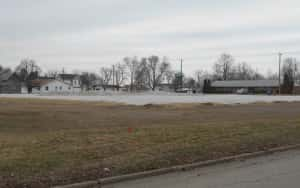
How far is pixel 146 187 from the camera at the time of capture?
6.19m

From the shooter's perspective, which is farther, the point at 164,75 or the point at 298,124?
the point at 164,75

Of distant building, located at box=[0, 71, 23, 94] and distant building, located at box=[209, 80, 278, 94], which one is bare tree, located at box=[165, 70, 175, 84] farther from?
distant building, located at box=[0, 71, 23, 94]

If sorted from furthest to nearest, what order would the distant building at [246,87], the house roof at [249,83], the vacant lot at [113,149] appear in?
1. the house roof at [249,83]
2. the distant building at [246,87]
3. the vacant lot at [113,149]

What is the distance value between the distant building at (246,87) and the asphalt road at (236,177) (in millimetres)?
90469

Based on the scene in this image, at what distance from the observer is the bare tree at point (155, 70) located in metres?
142

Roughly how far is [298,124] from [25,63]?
130467 mm

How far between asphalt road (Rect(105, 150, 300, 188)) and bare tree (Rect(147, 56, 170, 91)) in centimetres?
13249

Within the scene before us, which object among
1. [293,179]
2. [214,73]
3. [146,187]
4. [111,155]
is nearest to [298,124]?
[293,179]

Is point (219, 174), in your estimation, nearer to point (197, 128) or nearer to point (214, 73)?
point (197, 128)

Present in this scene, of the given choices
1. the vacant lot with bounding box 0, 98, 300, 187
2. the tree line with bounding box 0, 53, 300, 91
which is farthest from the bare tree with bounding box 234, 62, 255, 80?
the vacant lot with bounding box 0, 98, 300, 187

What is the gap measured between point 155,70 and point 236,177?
13677cm

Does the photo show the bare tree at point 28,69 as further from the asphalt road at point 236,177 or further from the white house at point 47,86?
the asphalt road at point 236,177

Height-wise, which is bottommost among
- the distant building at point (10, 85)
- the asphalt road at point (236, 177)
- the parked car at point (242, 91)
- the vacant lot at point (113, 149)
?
the parked car at point (242, 91)

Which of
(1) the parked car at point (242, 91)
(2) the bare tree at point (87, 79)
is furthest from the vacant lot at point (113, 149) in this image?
(2) the bare tree at point (87, 79)
